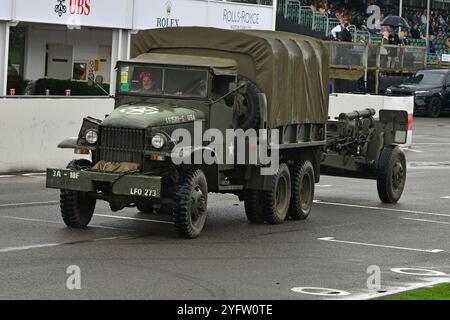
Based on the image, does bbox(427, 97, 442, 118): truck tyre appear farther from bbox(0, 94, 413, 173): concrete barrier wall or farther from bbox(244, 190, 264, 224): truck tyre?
bbox(244, 190, 264, 224): truck tyre

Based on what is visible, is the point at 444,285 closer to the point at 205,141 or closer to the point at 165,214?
the point at 205,141

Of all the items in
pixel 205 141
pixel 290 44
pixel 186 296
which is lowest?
pixel 186 296

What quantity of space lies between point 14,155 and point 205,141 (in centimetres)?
830

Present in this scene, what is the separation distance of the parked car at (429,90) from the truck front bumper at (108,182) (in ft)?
110

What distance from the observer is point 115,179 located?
49.0 ft

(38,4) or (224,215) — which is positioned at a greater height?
(38,4)

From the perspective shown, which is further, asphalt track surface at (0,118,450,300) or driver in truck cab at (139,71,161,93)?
driver in truck cab at (139,71,161,93)

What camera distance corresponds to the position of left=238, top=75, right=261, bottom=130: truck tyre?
16.5 m

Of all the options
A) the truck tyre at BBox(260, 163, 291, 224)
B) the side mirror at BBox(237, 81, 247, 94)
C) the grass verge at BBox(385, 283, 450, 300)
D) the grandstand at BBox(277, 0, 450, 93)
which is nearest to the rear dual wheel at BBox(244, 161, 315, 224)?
the truck tyre at BBox(260, 163, 291, 224)

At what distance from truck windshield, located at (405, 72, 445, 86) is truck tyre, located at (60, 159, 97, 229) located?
112 feet

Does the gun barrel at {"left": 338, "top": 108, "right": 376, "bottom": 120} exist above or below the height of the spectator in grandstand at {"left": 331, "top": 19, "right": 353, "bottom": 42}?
below

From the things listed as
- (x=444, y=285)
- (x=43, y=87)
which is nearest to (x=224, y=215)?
(x=444, y=285)

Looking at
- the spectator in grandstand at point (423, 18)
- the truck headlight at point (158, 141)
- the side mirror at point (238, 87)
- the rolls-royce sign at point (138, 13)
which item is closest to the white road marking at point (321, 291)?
the truck headlight at point (158, 141)

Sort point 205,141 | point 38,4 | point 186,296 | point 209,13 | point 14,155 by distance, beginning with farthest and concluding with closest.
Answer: point 209,13 < point 38,4 < point 14,155 < point 205,141 < point 186,296
